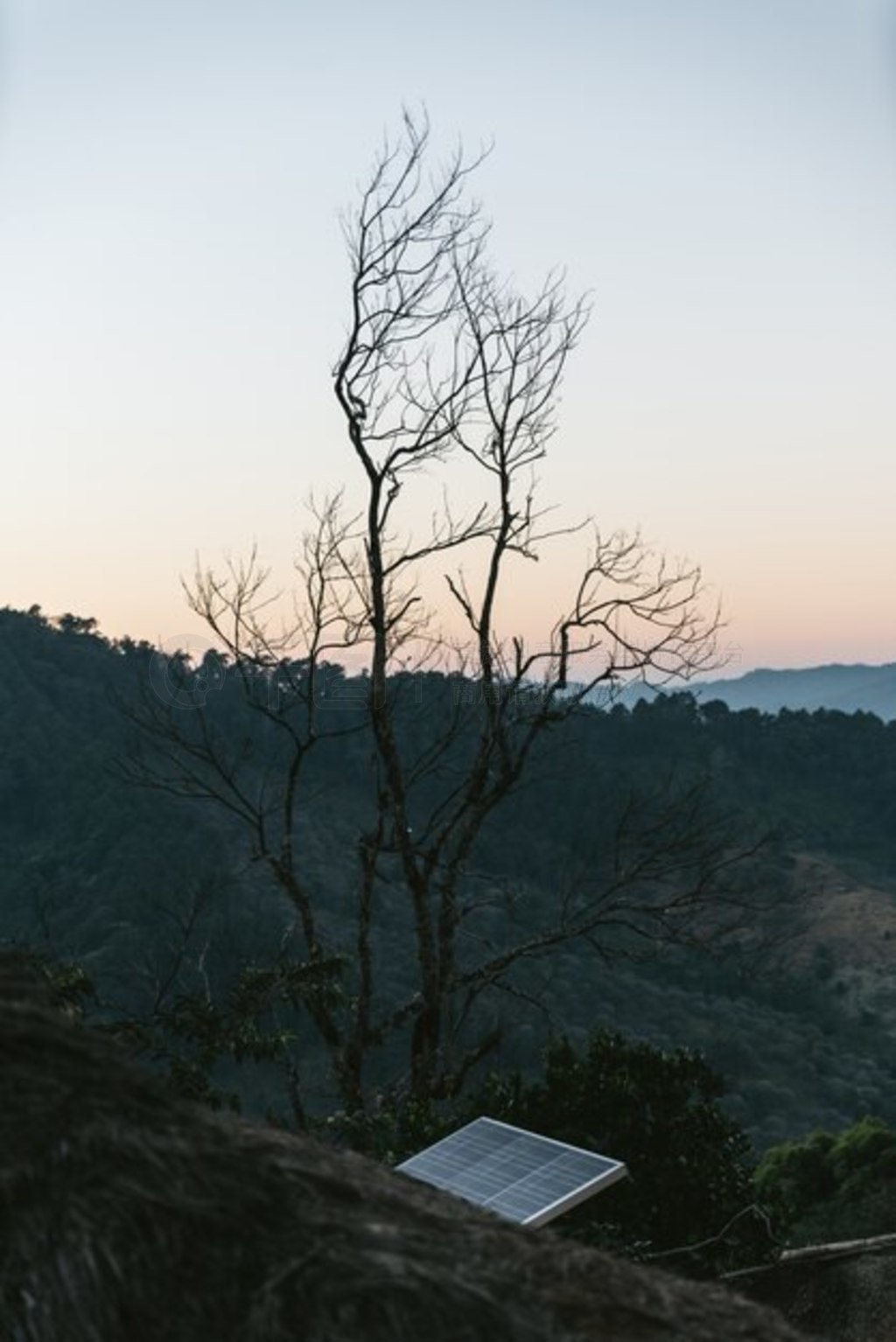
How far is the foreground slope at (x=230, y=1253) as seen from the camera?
3.05m

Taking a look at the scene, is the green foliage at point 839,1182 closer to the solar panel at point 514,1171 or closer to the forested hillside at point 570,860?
the solar panel at point 514,1171

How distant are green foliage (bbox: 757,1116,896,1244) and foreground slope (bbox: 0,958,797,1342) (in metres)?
13.2

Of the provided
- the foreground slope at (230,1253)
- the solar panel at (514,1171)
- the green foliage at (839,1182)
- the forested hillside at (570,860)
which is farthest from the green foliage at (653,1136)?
the forested hillside at (570,860)

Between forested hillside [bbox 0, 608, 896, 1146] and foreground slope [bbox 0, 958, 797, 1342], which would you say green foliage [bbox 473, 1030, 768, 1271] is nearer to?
foreground slope [bbox 0, 958, 797, 1342]

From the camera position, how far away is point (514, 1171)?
22.9 ft

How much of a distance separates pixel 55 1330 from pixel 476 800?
1197 cm

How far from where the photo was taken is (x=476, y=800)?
49.5 feet

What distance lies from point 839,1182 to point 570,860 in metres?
21.5

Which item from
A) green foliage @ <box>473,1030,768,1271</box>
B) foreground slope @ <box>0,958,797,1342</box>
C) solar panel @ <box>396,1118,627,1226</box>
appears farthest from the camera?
green foliage @ <box>473,1030,768,1271</box>

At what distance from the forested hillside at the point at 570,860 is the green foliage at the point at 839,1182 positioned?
17.2 m

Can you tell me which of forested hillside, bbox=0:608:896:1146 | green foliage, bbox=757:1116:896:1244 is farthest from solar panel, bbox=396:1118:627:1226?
forested hillside, bbox=0:608:896:1146

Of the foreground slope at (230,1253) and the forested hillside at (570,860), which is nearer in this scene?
the foreground slope at (230,1253)

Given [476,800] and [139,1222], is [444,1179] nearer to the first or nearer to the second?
[139,1222]

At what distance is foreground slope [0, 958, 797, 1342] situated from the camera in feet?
10.0
